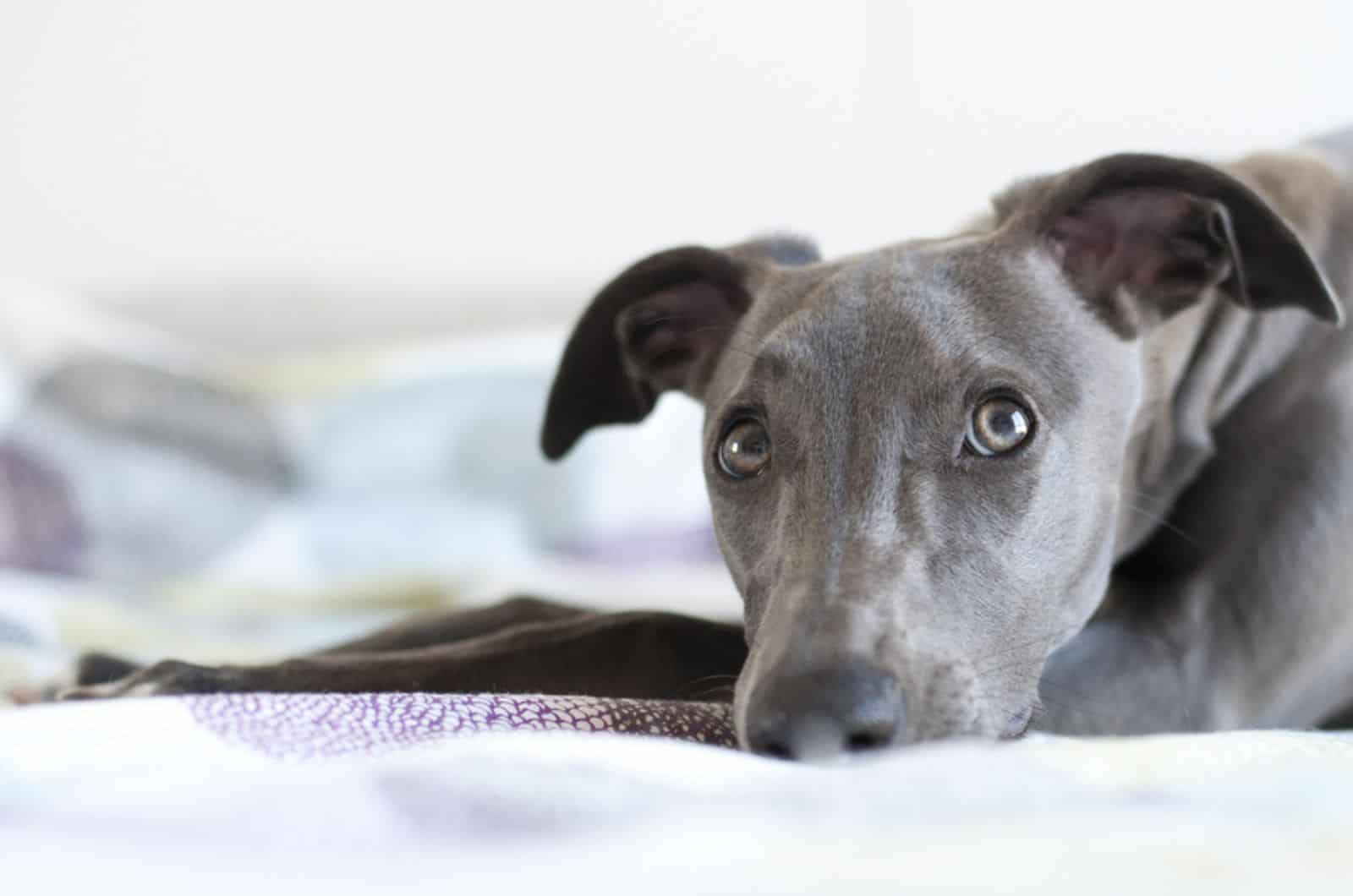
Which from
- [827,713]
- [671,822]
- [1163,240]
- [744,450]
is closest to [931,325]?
[744,450]

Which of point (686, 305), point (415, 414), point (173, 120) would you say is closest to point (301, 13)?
point (173, 120)

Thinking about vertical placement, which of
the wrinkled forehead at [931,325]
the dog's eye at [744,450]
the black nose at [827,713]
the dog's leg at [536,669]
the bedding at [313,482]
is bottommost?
A: the bedding at [313,482]

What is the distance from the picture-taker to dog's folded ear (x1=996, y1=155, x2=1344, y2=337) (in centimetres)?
146

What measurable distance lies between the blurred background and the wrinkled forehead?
3.66 feet

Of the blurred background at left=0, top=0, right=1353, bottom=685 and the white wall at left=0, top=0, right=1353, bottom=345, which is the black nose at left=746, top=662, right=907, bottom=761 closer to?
the blurred background at left=0, top=0, right=1353, bottom=685

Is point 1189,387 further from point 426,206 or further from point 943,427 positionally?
point 426,206

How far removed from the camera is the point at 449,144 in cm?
360

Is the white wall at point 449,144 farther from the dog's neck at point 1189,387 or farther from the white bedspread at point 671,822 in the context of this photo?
the white bedspread at point 671,822

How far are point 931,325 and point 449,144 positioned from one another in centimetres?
249

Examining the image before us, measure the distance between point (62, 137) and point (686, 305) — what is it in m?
2.57

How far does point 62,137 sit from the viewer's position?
3.70 m

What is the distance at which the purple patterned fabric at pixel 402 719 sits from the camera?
3.24ft

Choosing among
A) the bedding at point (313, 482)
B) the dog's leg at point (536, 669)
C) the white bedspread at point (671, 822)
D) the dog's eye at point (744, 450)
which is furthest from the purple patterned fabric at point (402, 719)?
the bedding at point (313, 482)

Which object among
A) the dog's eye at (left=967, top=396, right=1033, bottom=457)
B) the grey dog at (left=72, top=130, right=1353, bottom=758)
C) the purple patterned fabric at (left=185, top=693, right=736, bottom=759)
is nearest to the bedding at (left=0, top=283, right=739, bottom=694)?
the grey dog at (left=72, top=130, right=1353, bottom=758)
